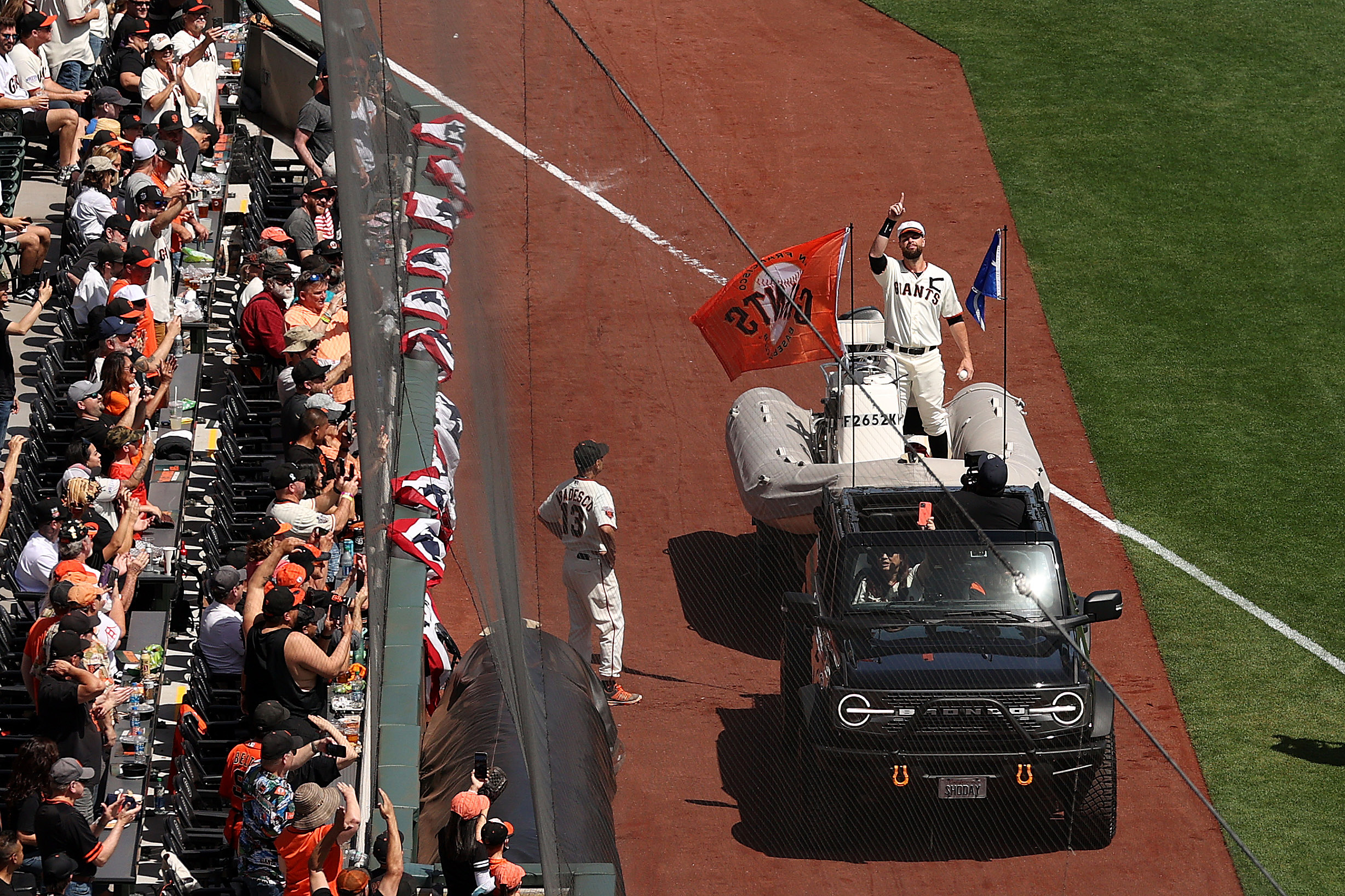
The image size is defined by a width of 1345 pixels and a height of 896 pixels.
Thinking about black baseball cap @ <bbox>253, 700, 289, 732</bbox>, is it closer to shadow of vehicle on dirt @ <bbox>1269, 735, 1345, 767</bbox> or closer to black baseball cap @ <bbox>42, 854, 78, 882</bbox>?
black baseball cap @ <bbox>42, 854, 78, 882</bbox>

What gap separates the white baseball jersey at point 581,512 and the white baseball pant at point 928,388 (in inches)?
207

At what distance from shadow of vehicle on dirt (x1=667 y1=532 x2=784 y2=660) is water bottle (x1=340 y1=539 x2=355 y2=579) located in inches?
192

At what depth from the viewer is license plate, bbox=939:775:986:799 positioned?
4855 mm

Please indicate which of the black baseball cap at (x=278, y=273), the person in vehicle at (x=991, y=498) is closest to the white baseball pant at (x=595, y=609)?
the person in vehicle at (x=991, y=498)

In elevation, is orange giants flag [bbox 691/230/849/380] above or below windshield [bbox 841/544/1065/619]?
above

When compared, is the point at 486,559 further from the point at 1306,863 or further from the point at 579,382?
the point at 1306,863

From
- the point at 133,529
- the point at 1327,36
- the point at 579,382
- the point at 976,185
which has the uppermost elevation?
the point at 1327,36

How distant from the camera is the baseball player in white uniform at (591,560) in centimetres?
491

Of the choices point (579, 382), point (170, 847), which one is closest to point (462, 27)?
Answer: point (579, 382)

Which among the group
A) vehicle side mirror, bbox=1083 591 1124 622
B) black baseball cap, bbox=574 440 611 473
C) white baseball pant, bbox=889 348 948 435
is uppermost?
white baseball pant, bbox=889 348 948 435

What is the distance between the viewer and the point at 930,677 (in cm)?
556

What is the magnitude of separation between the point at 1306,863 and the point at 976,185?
1068 cm

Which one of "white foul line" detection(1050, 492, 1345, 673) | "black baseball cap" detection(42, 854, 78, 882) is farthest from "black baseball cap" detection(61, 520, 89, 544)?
"white foul line" detection(1050, 492, 1345, 673)

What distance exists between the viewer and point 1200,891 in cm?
450
